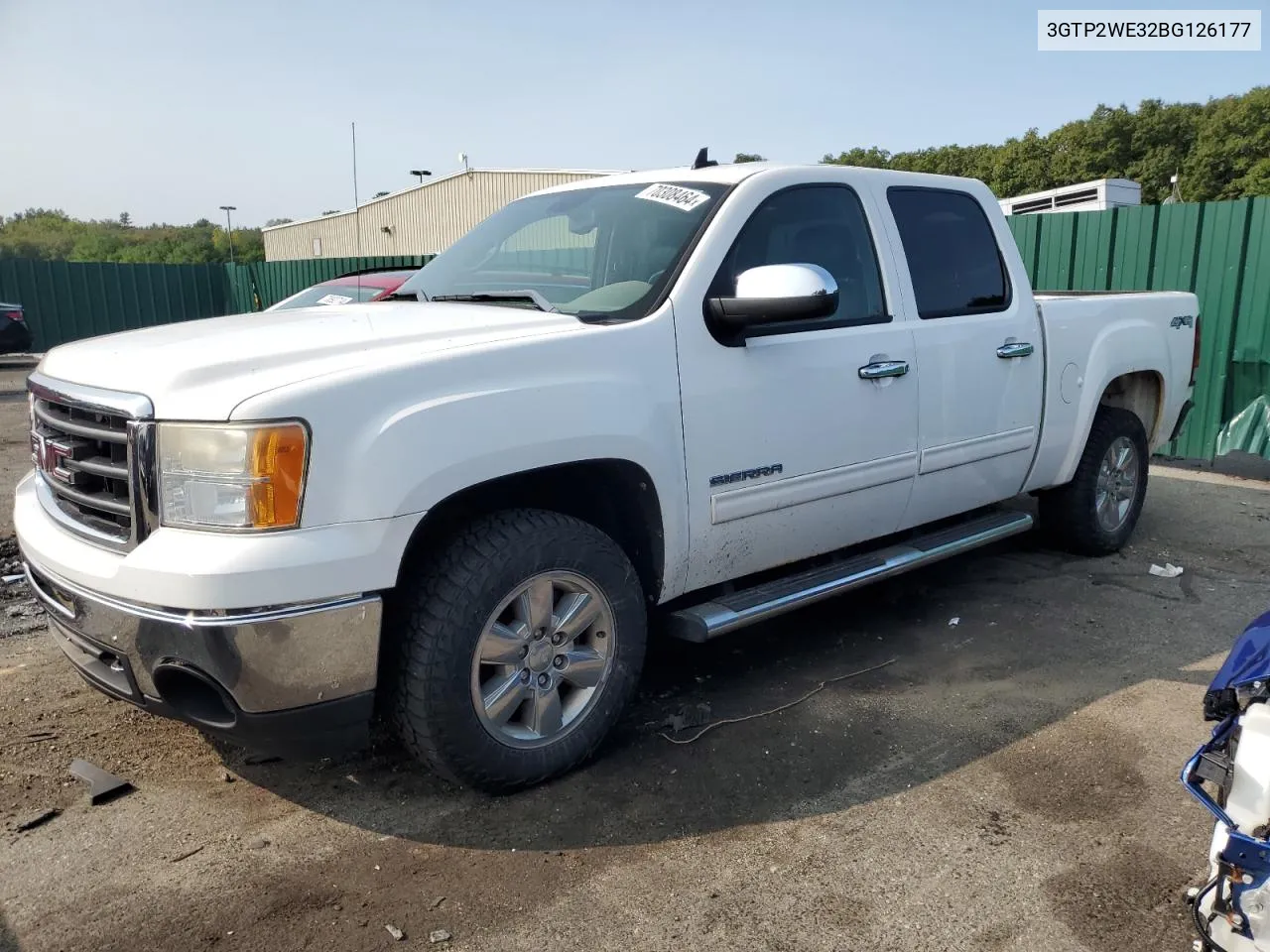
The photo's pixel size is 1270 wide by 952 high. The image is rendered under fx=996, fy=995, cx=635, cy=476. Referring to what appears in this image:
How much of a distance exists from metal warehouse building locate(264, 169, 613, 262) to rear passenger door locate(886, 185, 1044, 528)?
59.7 feet

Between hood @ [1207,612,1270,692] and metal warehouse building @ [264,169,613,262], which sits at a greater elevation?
metal warehouse building @ [264,169,613,262]

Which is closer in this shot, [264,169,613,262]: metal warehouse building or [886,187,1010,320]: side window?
[886,187,1010,320]: side window

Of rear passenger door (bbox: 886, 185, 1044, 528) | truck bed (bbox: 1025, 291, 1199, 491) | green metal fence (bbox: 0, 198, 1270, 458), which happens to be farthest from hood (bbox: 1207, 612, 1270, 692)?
green metal fence (bbox: 0, 198, 1270, 458)

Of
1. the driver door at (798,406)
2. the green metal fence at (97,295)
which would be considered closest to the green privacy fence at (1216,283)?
the driver door at (798,406)

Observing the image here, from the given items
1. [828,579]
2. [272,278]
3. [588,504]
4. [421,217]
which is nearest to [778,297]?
[588,504]

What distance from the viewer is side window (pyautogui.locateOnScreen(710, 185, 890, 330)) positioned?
144 inches

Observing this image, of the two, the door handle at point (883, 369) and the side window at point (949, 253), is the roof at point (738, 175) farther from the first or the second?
the door handle at point (883, 369)

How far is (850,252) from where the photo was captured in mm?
3979

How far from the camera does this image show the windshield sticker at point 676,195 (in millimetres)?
3627

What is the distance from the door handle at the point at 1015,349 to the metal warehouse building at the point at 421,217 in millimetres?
18340

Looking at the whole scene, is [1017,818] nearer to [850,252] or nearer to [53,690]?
[850,252]

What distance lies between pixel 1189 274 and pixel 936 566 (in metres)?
4.81

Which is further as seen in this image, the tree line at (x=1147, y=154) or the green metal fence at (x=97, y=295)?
the tree line at (x=1147, y=154)

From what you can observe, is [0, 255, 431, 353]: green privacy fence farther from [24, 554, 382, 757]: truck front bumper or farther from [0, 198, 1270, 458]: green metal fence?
[24, 554, 382, 757]: truck front bumper
